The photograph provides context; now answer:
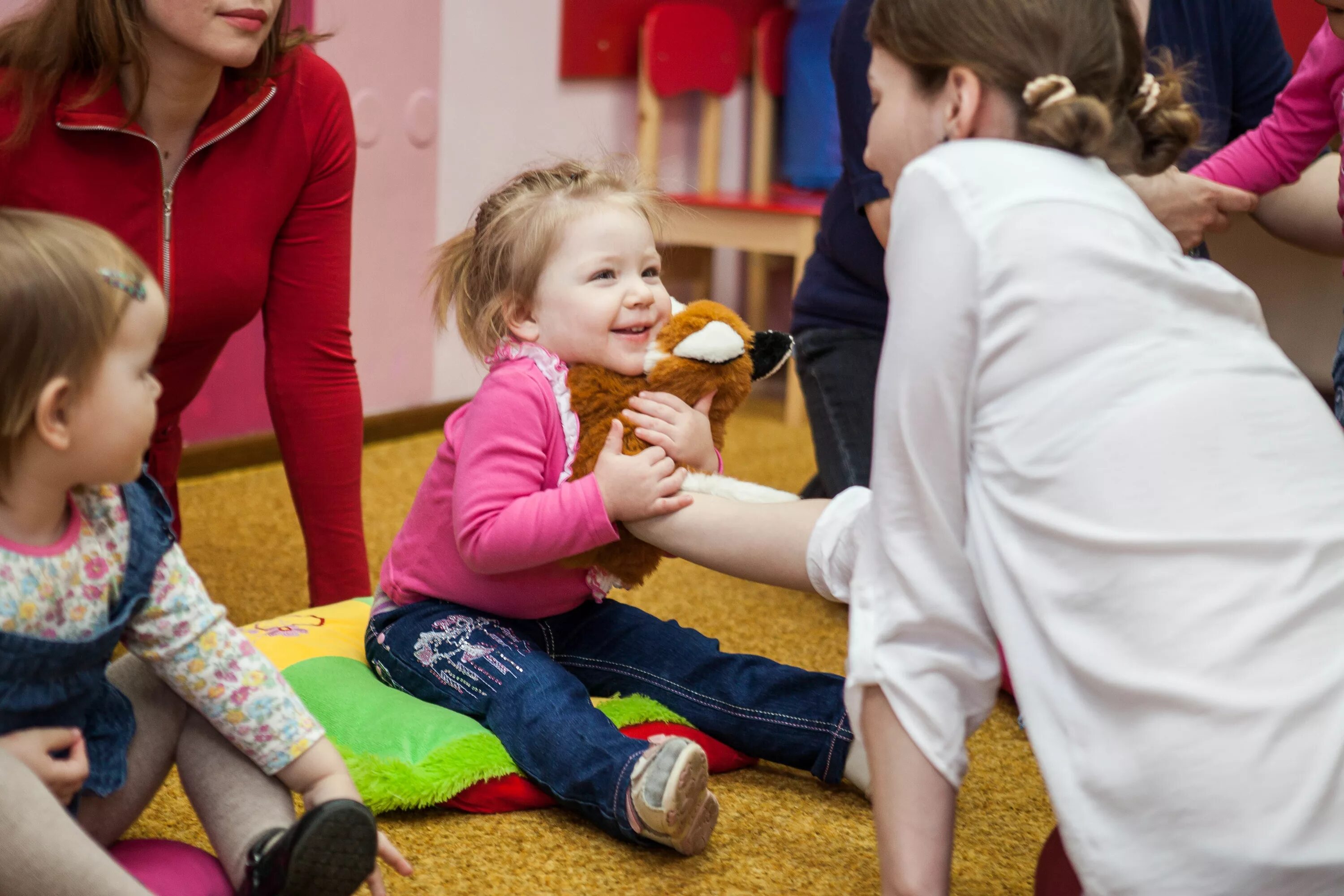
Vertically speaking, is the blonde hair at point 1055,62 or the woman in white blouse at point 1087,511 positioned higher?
the blonde hair at point 1055,62

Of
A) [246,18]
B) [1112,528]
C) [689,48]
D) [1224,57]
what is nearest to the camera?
[1112,528]

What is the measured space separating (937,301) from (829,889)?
1.79ft

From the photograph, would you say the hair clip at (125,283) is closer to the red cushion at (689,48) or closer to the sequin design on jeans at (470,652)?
the sequin design on jeans at (470,652)

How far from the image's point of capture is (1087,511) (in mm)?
819

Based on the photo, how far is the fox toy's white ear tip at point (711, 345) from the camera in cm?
126

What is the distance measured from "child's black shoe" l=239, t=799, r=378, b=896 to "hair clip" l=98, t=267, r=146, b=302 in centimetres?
35

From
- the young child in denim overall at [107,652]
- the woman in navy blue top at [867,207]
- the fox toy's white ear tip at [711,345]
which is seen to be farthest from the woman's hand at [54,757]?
the woman in navy blue top at [867,207]

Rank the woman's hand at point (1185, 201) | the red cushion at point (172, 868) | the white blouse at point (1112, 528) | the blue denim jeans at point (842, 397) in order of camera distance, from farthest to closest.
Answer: the blue denim jeans at point (842, 397)
the woman's hand at point (1185, 201)
the red cushion at point (172, 868)
the white blouse at point (1112, 528)

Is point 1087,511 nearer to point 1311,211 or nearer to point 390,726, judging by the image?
point 390,726

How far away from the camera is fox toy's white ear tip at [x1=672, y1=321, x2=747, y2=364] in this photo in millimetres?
1260

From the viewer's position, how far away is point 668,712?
1.35 m

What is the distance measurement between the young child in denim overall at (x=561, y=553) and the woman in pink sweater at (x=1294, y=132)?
2.60 ft

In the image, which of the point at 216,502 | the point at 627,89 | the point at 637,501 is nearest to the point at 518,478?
the point at 637,501

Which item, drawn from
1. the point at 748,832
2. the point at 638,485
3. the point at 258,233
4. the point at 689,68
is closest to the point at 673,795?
the point at 748,832
